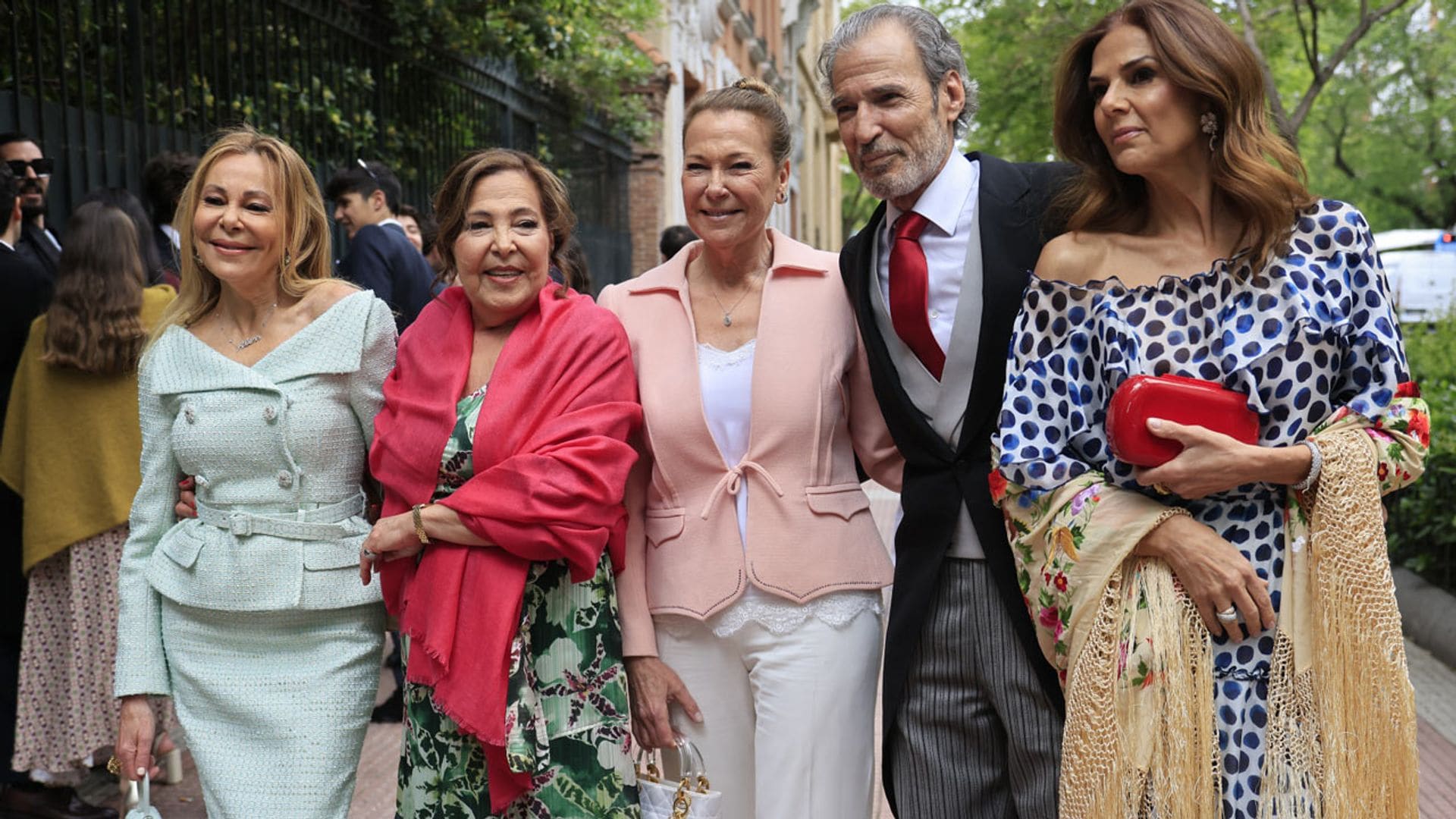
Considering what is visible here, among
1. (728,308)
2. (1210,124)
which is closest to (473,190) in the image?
(728,308)

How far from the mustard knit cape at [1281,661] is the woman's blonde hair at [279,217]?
189 centimetres

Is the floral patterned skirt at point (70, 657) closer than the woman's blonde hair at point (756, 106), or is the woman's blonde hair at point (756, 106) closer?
the woman's blonde hair at point (756, 106)

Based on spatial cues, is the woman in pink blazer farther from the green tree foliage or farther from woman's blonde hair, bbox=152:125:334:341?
the green tree foliage

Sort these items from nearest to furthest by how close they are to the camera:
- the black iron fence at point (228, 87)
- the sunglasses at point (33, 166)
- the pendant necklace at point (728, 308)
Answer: the pendant necklace at point (728, 308) → the sunglasses at point (33, 166) → the black iron fence at point (228, 87)

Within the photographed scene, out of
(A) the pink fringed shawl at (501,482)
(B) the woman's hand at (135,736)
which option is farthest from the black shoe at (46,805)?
(A) the pink fringed shawl at (501,482)

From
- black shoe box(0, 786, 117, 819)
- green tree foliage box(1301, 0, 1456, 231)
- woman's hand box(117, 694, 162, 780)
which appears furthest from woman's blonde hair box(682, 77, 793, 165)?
green tree foliage box(1301, 0, 1456, 231)

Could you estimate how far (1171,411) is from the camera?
2.62 metres

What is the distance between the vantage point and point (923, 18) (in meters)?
3.38

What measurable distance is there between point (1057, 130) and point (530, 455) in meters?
1.34

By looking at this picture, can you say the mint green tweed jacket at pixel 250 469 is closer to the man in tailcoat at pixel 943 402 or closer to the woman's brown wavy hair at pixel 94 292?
the man in tailcoat at pixel 943 402

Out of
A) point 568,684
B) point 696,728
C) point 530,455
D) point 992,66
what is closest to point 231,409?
point 530,455

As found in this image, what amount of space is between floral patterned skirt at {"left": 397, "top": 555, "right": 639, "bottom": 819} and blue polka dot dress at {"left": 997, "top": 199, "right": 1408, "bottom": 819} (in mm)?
1191

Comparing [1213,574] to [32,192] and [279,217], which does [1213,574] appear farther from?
[32,192]

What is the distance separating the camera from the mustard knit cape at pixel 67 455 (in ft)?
16.9
